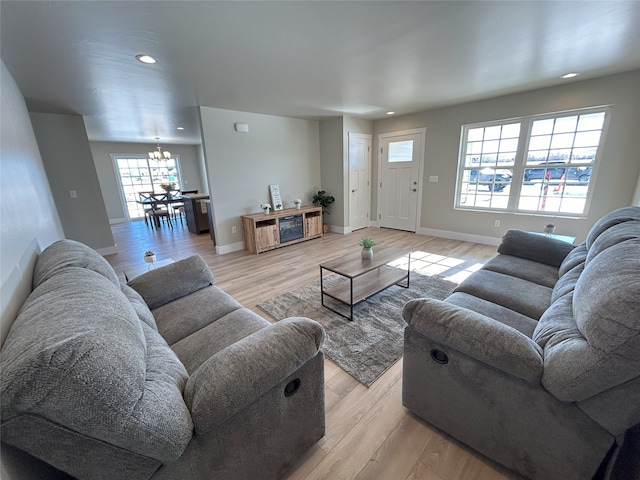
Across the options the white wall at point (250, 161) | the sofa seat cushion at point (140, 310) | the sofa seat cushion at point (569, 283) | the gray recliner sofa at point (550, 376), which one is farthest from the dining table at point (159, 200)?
the sofa seat cushion at point (569, 283)

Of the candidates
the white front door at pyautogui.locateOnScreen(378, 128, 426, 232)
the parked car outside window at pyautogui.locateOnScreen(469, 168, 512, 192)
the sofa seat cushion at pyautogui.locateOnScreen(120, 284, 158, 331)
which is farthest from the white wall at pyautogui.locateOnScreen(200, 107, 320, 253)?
the parked car outside window at pyautogui.locateOnScreen(469, 168, 512, 192)

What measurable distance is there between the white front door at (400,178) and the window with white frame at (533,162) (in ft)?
2.55

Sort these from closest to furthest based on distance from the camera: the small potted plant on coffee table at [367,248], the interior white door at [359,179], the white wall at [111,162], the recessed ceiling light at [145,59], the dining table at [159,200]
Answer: the recessed ceiling light at [145,59] < the small potted plant on coffee table at [367,248] < the interior white door at [359,179] < the dining table at [159,200] < the white wall at [111,162]

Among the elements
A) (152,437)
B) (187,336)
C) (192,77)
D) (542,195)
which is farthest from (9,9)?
(542,195)

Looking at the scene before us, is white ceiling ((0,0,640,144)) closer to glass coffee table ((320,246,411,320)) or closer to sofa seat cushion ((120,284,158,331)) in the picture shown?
sofa seat cushion ((120,284,158,331))

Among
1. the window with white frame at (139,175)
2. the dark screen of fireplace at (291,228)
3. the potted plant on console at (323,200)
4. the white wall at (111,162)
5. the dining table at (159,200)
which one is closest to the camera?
the dark screen of fireplace at (291,228)

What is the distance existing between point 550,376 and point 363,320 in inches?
59.3

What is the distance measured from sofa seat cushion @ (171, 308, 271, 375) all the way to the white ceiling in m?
1.88

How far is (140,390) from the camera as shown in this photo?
0.69m

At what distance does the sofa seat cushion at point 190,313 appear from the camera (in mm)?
1525

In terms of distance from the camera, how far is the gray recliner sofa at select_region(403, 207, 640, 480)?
2.79 ft

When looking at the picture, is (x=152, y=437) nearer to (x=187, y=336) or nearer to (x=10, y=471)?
(x=10, y=471)

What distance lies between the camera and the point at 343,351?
78.6 inches

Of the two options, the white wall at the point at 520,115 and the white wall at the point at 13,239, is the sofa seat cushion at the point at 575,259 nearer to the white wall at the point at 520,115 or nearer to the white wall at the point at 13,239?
the white wall at the point at 520,115
